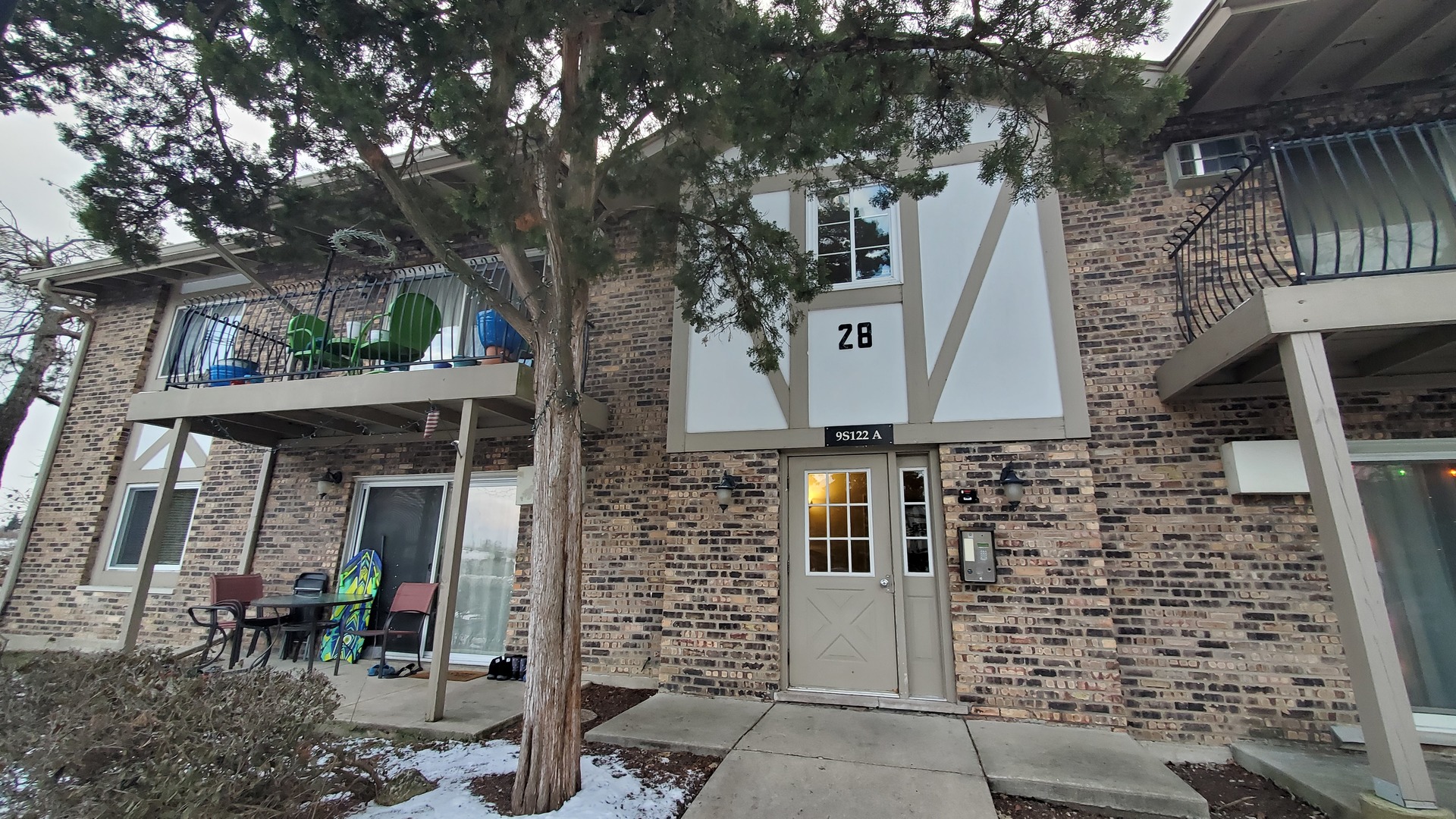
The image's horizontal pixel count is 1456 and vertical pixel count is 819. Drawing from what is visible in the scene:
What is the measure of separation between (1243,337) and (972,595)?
2.53 meters

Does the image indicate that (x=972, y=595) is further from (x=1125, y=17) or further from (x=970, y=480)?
(x=1125, y=17)

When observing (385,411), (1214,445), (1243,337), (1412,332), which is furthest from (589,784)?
(1412,332)

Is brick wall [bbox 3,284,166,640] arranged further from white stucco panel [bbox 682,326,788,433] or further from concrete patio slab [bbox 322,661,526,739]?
white stucco panel [bbox 682,326,788,433]

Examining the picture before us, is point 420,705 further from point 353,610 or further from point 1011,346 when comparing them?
point 1011,346

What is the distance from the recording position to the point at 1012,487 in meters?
4.81

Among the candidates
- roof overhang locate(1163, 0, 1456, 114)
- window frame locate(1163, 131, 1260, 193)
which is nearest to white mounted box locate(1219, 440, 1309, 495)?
window frame locate(1163, 131, 1260, 193)

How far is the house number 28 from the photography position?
551cm

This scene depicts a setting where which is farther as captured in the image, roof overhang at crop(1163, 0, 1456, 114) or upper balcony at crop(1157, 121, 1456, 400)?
roof overhang at crop(1163, 0, 1456, 114)

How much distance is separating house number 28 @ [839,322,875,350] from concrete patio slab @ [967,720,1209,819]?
3194mm

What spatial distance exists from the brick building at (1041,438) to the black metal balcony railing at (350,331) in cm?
11

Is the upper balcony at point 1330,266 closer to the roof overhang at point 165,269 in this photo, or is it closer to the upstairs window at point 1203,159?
the upstairs window at point 1203,159

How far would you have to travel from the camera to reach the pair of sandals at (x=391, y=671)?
5660 millimetres

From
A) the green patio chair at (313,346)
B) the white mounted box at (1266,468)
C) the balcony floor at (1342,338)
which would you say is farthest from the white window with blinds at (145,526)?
the white mounted box at (1266,468)

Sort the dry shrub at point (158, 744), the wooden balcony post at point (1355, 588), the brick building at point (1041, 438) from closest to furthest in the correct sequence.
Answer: the dry shrub at point (158, 744) < the wooden balcony post at point (1355, 588) < the brick building at point (1041, 438)
